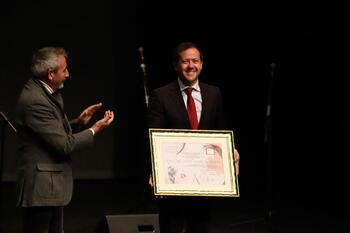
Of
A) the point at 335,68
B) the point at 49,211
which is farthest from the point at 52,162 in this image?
the point at 335,68

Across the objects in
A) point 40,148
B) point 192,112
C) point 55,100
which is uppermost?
point 55,100

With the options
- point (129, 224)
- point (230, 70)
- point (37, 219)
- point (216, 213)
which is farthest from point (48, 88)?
point (230, 70)

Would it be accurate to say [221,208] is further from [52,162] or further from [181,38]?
[52,162]

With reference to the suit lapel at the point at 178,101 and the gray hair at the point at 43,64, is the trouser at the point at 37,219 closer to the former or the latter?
the gray hair at the point at 43,64

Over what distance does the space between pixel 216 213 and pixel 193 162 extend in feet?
8.68

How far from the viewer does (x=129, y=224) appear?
Result: 12.3 feet

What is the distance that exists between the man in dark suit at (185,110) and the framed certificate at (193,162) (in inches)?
3.5

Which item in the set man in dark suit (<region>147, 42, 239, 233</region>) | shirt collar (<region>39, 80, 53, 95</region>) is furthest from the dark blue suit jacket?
shirt collar (<region>39, 80, 53, 95</region>)

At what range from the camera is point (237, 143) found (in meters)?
7.05

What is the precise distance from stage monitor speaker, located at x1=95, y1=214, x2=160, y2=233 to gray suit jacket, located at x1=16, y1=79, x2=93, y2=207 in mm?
577

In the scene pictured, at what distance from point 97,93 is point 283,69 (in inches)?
86.6

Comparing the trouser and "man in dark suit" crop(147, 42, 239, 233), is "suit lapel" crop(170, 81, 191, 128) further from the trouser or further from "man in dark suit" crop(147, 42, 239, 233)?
the trouser

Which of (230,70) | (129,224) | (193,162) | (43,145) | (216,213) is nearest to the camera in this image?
(43,145)

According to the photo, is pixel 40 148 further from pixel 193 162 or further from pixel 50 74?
pixel 193 162
